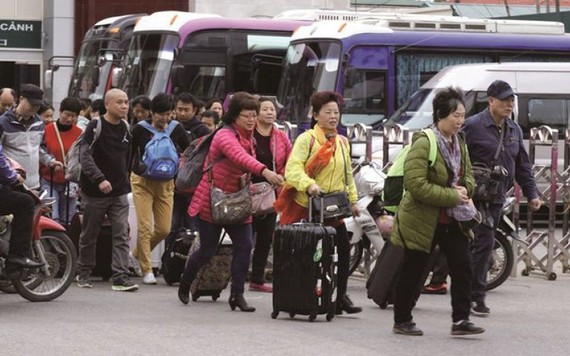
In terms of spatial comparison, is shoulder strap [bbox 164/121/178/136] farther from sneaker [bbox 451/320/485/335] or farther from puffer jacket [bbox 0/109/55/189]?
sneaker [bbox 451/320/485/335]

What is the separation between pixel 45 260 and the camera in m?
12.8

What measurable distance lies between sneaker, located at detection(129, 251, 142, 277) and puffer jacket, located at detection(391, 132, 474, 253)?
4.77 meters

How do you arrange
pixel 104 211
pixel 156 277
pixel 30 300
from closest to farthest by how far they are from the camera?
pixel 30 300, pixel 104 211, pixel 156 277

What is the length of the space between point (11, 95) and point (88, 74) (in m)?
14.3

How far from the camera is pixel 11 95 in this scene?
55.4 feet

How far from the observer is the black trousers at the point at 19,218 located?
12.3 metres

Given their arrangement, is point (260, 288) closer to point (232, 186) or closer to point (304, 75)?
point (232, 186)

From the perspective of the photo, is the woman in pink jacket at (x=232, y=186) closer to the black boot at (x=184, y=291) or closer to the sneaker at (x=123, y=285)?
the black boot at (x=184, y=291)

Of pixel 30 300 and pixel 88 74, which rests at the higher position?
pixel 88 74

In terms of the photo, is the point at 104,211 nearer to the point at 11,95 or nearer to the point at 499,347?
the point at 11,95

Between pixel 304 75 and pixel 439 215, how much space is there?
51.7ft

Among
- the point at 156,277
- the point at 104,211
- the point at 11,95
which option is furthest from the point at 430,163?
the point at 11,95

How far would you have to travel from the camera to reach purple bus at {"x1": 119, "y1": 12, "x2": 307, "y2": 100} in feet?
91.1

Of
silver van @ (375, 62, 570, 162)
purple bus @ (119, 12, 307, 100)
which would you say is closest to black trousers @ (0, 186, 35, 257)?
silver van @ (375, 62, 570, 162)
